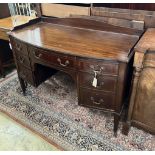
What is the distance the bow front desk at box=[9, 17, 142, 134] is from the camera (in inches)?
47.8

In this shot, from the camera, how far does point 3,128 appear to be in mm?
1676

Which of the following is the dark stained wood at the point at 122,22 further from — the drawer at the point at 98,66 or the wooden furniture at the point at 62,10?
the drawer at the point at 98,66

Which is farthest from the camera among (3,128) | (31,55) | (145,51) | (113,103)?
(3,128)

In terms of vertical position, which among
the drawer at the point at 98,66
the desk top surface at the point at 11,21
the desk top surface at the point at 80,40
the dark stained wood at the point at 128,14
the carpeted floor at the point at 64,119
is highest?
the dark stained wood at the point at 128,14

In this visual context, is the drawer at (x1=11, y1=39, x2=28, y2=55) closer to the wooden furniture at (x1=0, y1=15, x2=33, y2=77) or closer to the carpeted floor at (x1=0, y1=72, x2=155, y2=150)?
the wooden furniture at (x1=0, y1=15, x2=33, y2=77)

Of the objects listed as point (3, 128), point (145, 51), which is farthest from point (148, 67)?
point (3, 128)

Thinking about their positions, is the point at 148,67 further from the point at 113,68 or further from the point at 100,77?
the point at 100,77

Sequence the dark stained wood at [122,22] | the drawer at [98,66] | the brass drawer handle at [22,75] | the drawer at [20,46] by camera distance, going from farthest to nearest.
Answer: the brass drawer handle at [22,75] → the drawer at [20,46] → the dark stained wood at [122,22] → the drawer at [98,66]

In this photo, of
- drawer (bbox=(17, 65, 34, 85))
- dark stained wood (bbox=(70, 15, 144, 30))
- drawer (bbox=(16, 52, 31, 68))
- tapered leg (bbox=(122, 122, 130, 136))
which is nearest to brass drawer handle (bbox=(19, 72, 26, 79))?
drawer (bbox=(17, 65, 34, 85))

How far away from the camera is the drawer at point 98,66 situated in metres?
1.18

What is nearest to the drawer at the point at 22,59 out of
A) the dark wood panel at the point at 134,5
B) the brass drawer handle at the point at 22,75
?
the brass drawer handle at the point at 22,75

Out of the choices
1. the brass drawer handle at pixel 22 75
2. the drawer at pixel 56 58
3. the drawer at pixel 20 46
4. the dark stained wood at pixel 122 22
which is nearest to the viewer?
the drawer at pixel 56 58

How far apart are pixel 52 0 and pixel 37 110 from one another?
1119 millimetres

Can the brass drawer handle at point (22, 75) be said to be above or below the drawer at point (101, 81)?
below
